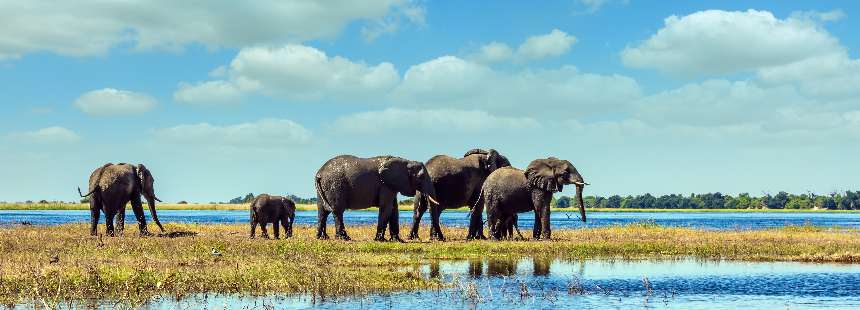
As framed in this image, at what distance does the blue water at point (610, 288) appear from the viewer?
60.4 feet

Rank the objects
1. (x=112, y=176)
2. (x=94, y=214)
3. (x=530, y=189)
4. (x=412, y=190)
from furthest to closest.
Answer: (x=112, y=176), (x=94, y=214), (x=530, y=189), (x=412, y=190)

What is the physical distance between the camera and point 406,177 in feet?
110

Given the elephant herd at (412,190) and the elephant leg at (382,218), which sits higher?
the elephant herd at (412,190)

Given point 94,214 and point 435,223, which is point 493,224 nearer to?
point 435,223

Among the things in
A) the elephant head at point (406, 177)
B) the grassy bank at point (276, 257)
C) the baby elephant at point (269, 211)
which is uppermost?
the elephant head at point (406, 177)

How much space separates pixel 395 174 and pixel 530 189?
5107 mm

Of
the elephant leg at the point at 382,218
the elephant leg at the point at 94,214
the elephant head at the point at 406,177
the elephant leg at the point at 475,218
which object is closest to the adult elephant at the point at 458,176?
the elephant leg at the point at 475,218

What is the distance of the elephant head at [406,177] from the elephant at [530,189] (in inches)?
92.0

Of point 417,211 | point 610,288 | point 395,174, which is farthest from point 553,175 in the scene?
point 610,288

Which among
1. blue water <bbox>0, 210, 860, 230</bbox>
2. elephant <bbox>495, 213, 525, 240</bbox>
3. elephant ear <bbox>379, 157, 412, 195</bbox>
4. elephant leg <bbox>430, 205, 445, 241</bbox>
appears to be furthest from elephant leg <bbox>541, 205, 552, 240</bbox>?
blue water <bbox>0, 210, 860, 230</bbox>

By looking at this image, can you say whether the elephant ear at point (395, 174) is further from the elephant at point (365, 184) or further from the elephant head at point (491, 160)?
the elephant head at point (491, 160)

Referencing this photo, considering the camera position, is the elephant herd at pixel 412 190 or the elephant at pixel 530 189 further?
the elephant at pixel 530 189

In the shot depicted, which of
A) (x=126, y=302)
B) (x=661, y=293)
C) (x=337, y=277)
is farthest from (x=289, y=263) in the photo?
(x=661, y=293)

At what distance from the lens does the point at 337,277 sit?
2078 centimetres
